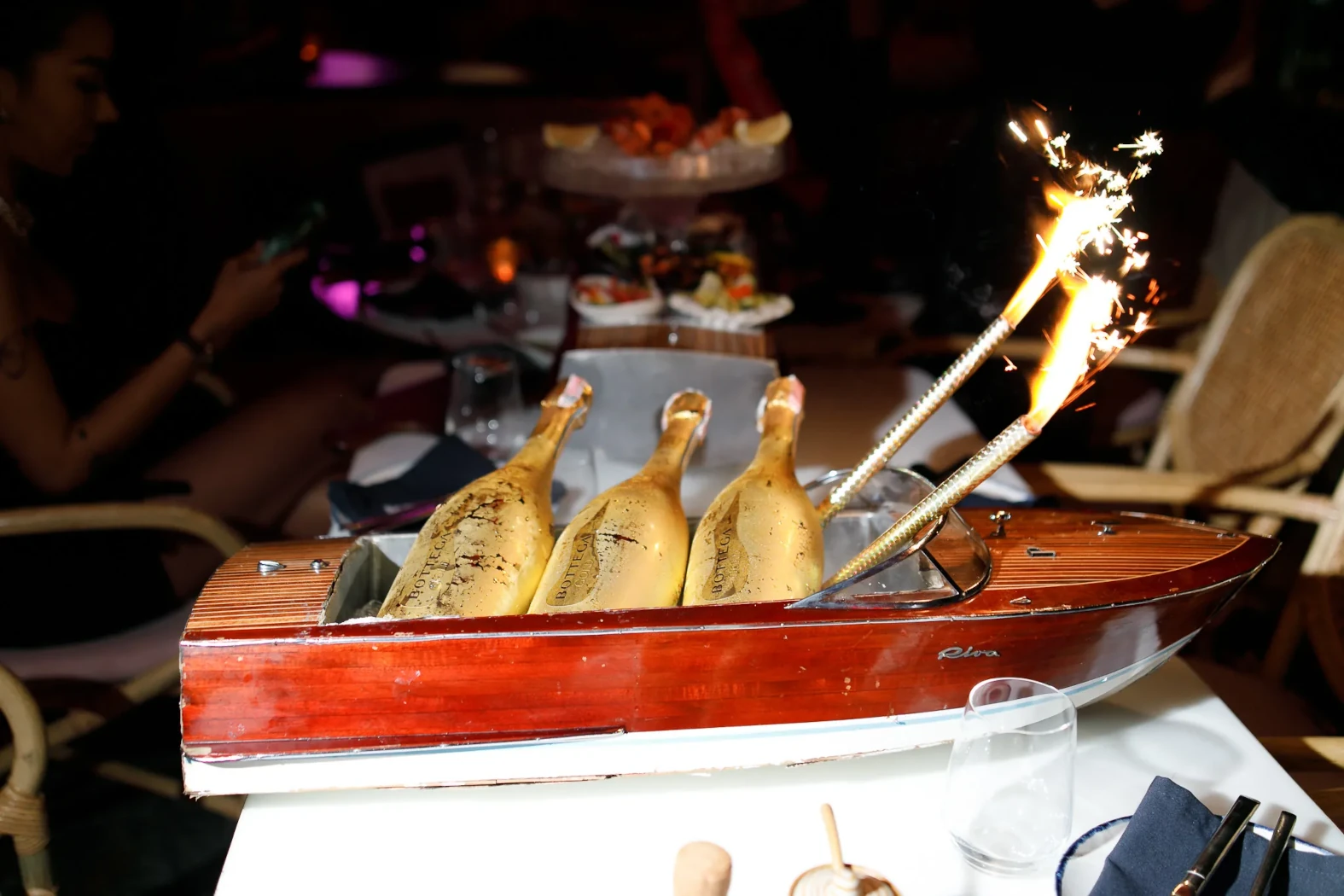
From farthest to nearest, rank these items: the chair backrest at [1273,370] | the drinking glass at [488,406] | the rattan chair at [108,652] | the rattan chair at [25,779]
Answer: the chair backrest at [1273,370] → the drinking glass at [488,406] → the rattan chair at [108,652] → the rattan chair at [25,779]

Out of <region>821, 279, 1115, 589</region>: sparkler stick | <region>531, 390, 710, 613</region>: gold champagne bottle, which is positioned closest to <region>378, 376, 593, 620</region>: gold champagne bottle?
<region>531, 390, 710, 613</region>: gold champagne bottle

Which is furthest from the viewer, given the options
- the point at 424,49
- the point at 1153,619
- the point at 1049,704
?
the point at 424,49

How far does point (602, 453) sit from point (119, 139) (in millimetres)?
788

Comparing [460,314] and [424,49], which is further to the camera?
[424,49]

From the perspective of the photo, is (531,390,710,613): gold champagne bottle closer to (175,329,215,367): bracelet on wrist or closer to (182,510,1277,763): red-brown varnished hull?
(182,510,1277,763): red-brown varnished hull

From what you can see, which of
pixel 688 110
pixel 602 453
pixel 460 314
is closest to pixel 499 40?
pixel 688 110

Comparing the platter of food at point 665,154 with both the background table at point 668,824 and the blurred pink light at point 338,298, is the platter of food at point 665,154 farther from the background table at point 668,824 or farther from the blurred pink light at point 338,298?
the background table at point 668,824

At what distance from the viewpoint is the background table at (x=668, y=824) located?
69 centimetres

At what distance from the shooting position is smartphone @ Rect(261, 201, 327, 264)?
160 centimetres

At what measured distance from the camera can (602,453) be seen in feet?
4.40

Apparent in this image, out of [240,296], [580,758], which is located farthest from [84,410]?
[580,758]

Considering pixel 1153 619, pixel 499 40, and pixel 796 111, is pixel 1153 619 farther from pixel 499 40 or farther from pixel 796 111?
pixel 499 40

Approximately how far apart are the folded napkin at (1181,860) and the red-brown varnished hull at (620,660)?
0.14 metres

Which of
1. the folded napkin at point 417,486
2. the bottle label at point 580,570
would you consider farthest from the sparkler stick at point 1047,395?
the folded napkin at point 417,486
